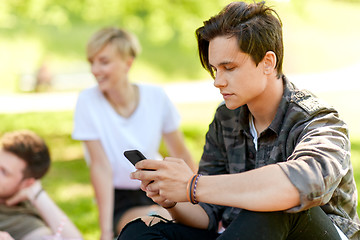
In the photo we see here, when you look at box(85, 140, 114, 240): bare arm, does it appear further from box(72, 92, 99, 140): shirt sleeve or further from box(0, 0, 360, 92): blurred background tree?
box(0, 0, 360, 92): blurred background tree

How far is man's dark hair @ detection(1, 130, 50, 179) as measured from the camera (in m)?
3.31

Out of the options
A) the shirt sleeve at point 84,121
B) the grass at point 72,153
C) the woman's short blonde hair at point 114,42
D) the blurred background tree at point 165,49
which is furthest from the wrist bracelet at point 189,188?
the blurred background tree at point 165,49

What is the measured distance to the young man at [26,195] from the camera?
3121mm

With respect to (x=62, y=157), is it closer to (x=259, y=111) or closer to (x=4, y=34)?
(x=259, y=111)

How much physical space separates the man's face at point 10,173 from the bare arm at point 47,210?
5 centimetres

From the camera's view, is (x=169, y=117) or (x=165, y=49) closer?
(x=169, y=117)

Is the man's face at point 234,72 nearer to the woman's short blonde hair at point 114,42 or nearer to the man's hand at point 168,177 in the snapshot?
the man's hand at point 168,177

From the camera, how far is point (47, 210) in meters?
3.30

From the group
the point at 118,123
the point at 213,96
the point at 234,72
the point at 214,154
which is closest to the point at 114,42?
the point at 118,123

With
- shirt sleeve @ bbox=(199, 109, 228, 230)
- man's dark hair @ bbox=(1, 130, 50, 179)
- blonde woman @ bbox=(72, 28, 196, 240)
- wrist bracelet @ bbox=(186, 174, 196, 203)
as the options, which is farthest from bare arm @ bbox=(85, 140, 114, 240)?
wrist bracelet @ bbox=(186, 174, 196, 203)

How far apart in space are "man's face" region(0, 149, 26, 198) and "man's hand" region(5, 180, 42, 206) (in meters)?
0.03

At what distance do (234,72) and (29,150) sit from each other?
1701 millimetres

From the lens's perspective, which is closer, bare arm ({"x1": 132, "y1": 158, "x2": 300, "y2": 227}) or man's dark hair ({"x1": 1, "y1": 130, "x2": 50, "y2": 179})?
bare arm ({"x1": 132, "y1": 158, "x2": 300, "y2": 227})

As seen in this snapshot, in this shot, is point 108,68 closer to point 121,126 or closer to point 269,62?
point 121,126
